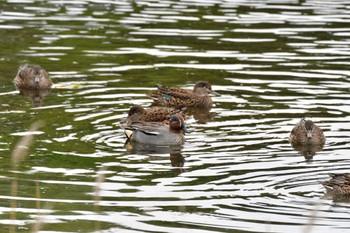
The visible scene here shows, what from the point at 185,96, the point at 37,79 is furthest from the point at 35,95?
the point at 185,96

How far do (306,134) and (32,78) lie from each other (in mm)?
6629

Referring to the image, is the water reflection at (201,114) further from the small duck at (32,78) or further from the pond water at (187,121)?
the small duck at (32,78)

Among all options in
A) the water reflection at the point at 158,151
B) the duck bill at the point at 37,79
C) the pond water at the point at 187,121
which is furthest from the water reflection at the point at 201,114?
the duck bill at the point at 37,79

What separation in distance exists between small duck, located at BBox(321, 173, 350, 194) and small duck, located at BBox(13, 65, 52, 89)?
895 centimetres

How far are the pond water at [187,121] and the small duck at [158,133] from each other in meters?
0.19

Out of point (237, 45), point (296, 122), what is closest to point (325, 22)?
point (237, 45)

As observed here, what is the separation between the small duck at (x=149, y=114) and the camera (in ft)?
63.8

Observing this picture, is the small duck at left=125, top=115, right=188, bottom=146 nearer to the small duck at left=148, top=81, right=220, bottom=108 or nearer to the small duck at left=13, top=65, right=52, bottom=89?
the small duck at left=148, top=81, right=220, bottom=108

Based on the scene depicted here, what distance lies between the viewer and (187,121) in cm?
2081

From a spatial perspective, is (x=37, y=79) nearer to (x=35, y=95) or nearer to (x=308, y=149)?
(x=35, y=95)

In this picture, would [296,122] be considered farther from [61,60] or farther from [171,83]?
[61,60]

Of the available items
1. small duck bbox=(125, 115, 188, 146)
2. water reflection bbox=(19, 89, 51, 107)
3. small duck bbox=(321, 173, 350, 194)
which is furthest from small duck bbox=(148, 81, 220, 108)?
small duck bbox=(321, 173, 350, 194)

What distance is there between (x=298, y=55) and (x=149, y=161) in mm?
9353

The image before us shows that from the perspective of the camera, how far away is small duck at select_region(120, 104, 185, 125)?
63.8 ft
